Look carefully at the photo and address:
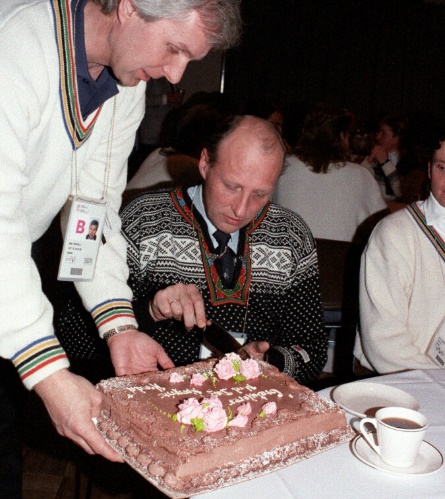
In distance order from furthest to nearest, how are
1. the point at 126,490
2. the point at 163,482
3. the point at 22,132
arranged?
the point at 126,490 → the point at 22,132 → the point at 163,482

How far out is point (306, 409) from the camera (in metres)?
1.20

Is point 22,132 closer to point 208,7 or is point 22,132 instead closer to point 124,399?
point 208,7

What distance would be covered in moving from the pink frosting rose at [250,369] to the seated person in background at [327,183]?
2336 millimetres

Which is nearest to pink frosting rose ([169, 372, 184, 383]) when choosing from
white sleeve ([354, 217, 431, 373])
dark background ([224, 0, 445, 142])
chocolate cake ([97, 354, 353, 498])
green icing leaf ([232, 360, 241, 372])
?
chocolate cake ([97, 354, 353, 498])

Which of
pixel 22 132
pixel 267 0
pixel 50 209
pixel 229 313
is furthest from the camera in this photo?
pixel 267 0

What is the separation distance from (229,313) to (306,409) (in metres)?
0.84

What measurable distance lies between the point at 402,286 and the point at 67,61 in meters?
1.36

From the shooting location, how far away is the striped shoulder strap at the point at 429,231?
2.12 m

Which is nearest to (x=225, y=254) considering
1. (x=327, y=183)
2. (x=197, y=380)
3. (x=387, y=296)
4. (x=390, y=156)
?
(x=387, y=296)

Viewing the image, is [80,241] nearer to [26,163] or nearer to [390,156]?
[26,163]

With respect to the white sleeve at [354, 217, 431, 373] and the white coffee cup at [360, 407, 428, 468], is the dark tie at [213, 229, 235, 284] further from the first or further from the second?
the white coffee cup at [360, 407, 428, 468]

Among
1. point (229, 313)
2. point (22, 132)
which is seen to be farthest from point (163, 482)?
point (229, 313)

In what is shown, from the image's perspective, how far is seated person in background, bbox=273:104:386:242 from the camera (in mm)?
3592

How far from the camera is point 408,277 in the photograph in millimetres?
2115
